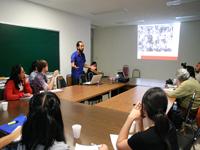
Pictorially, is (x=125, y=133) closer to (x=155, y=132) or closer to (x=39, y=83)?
(x=155, y=132)

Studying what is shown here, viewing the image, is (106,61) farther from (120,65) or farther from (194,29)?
(194,29)

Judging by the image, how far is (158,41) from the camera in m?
7.18

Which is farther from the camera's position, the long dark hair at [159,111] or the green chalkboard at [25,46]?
the green chalkboard at [25,46]

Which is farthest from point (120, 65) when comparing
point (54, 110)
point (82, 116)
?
point (54, 110)

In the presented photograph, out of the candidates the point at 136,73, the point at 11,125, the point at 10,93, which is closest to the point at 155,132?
the point at 11,125

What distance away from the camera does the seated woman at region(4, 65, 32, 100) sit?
2.47 meters

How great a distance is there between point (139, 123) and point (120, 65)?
22.3 ft

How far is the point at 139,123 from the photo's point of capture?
1451 mm

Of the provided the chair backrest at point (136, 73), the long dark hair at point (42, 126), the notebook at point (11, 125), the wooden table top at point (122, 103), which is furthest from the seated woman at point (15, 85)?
the chair backrest at point (136, 73)

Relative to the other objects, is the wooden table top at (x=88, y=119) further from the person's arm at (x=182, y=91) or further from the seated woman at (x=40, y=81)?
the person's arm at (x=182, y=91)

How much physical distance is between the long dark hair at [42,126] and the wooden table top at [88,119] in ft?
1.31

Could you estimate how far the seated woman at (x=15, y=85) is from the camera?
2.47 metres

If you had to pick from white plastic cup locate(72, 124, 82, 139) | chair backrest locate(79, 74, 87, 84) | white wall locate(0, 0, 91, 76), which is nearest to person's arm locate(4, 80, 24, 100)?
white plastic cup locate(72, 124, 82, 139)

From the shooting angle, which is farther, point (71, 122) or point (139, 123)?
point (71, 122)
